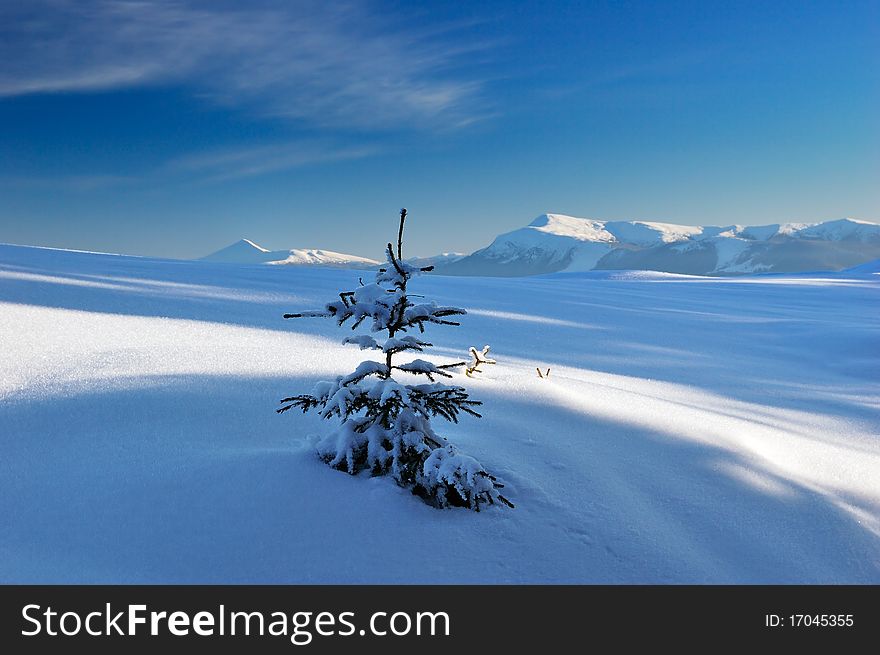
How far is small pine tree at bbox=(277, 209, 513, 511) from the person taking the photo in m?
2.55

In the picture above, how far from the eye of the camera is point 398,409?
2.80 m

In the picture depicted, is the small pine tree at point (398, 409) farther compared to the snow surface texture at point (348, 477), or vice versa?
the small pine tree at point (398, 409)

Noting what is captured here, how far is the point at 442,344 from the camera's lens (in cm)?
900

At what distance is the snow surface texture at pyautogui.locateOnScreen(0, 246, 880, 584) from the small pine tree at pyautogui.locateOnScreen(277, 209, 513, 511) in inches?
4.8

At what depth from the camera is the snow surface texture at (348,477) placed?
2320 millimetres

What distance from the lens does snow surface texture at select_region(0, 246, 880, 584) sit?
2.32m

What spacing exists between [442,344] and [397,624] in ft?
22.9

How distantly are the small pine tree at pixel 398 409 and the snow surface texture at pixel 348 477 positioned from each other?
12 cm

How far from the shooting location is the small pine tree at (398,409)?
2.55m

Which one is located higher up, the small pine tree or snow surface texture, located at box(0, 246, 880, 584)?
the small pine tree

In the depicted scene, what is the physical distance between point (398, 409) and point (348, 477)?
44 centimetres

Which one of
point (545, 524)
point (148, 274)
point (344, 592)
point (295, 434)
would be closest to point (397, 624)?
point (344, 592)

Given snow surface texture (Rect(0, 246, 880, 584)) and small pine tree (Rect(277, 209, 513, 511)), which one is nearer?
snow surface texture (Rect(0, 246, 880, 584))

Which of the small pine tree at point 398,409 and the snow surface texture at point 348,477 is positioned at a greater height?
the small pine tree at point 398,409
